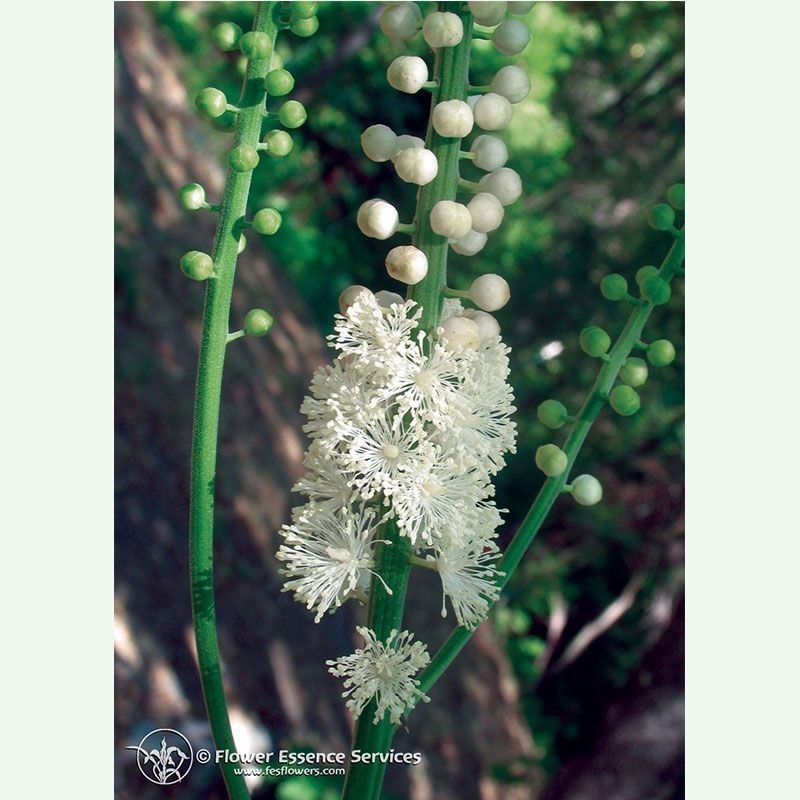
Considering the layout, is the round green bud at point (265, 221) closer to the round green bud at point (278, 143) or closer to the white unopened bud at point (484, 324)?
the round green bud at point (278, 143)

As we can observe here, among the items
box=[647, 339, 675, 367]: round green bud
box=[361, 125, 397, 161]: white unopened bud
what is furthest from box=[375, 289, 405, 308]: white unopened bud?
box=[647, 339, 675, 367]: round green bud

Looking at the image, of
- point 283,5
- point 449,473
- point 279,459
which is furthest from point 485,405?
point 279,459

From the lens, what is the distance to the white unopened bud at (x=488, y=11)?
0.80 m

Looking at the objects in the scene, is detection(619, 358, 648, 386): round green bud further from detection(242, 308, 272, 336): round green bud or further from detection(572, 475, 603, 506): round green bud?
detection(242, 308, 272, 336): round green bud

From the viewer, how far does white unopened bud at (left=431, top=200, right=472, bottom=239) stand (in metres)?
0.77

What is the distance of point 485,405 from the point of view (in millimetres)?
789

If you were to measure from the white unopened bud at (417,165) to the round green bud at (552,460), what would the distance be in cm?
24

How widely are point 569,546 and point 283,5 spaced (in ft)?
6.08

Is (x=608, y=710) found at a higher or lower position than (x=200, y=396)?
lower

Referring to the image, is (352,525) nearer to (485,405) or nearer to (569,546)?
(485,405)

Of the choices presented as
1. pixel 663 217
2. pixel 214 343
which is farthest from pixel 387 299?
pixel 663 217

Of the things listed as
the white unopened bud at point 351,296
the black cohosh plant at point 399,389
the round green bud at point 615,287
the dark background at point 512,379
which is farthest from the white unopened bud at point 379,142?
the dark background at point 512,379

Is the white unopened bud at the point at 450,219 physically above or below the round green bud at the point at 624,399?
above

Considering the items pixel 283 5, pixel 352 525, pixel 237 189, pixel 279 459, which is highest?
pixel 283 5
